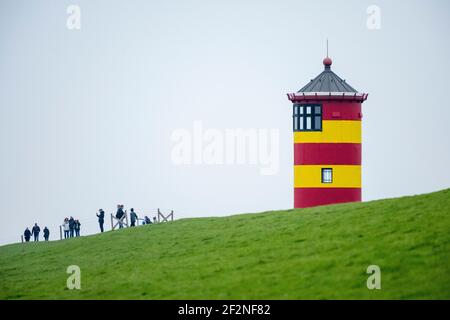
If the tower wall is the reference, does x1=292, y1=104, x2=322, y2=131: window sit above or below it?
above

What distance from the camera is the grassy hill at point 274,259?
118 feet

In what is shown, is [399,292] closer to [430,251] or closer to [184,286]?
[430,251]

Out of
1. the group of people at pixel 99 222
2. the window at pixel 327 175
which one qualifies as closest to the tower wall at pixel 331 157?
the window at pixel 327 175

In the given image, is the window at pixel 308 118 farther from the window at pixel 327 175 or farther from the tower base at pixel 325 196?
the tower base at pixel 325 196

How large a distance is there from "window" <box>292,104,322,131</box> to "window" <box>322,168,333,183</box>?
2.25m

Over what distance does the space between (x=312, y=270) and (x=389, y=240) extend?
150 inches

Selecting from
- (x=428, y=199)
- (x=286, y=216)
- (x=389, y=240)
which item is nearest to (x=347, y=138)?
(x=286, y=216)

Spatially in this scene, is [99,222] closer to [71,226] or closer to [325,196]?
[71,226]

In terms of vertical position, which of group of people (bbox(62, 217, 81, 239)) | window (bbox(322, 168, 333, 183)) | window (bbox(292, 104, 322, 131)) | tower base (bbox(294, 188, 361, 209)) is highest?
window (bbox(292, 104, 322, 131))

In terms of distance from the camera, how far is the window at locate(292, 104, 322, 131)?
58094mm

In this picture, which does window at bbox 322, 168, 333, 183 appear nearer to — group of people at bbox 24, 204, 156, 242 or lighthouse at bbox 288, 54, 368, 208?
lighthouse at bbox 288, 54, 368, 208

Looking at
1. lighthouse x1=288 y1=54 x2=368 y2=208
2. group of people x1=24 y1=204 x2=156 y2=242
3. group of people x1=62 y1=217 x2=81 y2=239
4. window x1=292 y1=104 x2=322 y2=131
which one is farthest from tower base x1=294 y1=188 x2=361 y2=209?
group of people x1=62 y1=217 x2=81 y2=239
